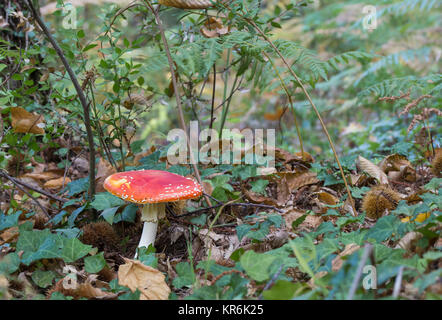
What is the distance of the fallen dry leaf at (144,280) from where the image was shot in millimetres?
1526

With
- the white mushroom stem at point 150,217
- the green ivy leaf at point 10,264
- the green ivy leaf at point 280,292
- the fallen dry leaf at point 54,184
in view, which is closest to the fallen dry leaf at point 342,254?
the green ivy leaf at point 280,292

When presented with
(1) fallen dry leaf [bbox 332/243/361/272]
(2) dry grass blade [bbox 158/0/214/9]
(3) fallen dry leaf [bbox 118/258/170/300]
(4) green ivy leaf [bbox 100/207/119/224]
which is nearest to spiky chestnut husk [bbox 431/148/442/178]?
(1) fallen dry leaf [bbox 332/243/361/272]

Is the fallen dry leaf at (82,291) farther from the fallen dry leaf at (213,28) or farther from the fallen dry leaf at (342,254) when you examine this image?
the fallen dry leaf at (213,28)

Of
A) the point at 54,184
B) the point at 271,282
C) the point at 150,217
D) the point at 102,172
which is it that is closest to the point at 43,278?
the point at 150,217

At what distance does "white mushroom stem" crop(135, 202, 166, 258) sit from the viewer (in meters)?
2.04

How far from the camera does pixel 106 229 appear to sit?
2.18 meters

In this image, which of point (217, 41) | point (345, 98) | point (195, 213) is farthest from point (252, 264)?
point (345, 98)

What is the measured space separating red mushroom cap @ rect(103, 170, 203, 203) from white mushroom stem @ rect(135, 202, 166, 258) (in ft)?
0.57

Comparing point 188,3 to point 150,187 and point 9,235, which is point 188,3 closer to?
point 150,187

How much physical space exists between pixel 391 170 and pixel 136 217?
5.99ft

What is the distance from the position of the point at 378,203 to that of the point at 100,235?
157 cm

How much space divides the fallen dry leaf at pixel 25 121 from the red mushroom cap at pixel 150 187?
2.40 ft

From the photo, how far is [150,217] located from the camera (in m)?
2.04

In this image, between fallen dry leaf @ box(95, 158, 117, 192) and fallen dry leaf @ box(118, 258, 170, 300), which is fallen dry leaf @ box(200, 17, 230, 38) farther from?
fallen dry leaf @ box(118, 258, 170, 300)
